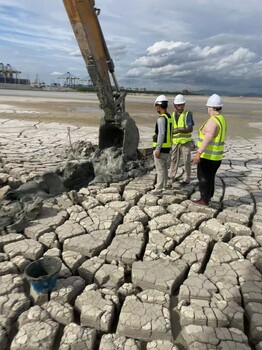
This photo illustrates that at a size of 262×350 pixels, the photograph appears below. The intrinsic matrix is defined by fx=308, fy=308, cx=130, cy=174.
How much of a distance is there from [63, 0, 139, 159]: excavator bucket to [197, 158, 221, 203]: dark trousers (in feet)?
6.74

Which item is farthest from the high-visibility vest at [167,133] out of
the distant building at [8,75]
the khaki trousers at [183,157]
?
the distant building at [8,75]

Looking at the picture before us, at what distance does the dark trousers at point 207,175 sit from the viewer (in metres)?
4.01

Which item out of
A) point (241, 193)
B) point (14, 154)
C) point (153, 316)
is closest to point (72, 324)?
point (153, 316)

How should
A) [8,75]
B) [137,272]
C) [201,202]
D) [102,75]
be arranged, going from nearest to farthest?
[137,272]
[201,202]
[102,75]
[8,75]

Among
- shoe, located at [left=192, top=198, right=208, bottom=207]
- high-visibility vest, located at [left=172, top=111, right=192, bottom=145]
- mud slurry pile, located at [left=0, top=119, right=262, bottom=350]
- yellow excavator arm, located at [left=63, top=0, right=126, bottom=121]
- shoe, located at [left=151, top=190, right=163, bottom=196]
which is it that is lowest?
mud slurry pile, located at [left=0, top=119, right=262, bottom=350]

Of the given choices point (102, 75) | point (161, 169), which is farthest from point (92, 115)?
point (161, 169)

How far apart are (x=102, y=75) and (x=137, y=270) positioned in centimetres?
340

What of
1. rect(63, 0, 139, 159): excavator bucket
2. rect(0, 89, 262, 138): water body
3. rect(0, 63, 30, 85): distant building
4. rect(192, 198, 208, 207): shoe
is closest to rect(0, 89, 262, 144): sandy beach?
rect(0, 89, 262, 138): water body

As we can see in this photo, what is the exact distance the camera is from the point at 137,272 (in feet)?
9.84

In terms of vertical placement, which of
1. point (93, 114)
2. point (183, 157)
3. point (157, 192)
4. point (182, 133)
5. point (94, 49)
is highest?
point (94, 49)

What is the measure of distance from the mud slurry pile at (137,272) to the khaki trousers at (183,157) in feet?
1.46

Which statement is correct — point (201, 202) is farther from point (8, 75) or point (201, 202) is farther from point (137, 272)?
point (8, 75)

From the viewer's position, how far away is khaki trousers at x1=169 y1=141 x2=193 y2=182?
203 inches

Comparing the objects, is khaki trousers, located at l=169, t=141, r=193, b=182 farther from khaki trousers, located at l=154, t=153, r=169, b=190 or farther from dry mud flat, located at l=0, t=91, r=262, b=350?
khaki trousers, located at l=154, t=153, r=169, b=190
